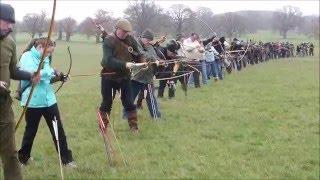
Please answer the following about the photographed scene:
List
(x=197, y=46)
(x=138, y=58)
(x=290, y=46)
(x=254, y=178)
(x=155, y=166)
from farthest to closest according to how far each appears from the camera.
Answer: (x=290, y=46), (x=197, y=46), (x=138, y=58), (x=155, y=166), (x=254, y=178)

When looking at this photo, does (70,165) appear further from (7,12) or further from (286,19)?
(286,19)

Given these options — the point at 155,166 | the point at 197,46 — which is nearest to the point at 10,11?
the point at 155,166

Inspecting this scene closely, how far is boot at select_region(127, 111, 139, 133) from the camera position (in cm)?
949

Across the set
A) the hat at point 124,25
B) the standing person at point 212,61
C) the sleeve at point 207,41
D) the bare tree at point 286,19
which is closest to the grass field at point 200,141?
the hat at point 124,25

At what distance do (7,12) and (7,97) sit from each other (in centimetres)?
90

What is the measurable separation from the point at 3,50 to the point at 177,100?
407 inches

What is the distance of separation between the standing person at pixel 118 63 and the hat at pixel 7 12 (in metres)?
3.60

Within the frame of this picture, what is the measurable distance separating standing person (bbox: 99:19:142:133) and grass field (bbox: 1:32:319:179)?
2.37 feet

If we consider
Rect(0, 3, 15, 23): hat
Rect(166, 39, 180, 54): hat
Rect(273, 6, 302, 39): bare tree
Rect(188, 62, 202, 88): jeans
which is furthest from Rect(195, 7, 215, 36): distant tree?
Rect(273, 6, 302, 39): bare tree

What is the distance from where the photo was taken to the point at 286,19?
219 feet

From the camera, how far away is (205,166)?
7586mm

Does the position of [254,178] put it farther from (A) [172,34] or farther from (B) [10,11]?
(A) [172,34]

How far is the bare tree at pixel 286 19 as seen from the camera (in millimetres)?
61438

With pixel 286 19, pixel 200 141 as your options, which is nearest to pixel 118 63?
pixel 200 141
